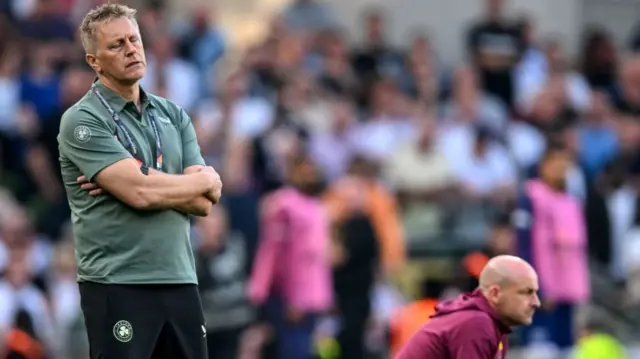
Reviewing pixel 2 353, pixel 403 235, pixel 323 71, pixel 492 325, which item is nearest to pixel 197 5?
pixel 323 71

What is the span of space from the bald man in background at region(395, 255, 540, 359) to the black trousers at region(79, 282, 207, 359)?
184 centimetres

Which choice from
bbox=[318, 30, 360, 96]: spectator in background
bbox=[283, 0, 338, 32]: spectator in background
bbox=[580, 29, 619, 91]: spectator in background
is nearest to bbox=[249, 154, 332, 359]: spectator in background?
bbox=[318, 30, 360, 96]: spectator in background

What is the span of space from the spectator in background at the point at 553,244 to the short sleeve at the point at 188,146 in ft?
30.1

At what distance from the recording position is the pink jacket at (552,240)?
53.2 feet

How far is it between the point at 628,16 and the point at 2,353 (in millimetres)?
13991

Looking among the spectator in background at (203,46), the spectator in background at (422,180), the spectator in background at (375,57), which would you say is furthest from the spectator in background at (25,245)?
the spectator in background at (375,57)

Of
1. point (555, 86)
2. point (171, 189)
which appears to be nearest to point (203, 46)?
point (555, 86)

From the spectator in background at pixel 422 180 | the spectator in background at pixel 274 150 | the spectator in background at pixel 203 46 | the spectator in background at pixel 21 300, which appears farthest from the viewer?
the spectator in background at pixel 203 46

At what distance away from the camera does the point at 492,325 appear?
848cm

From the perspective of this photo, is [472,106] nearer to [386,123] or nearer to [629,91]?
[386,123]

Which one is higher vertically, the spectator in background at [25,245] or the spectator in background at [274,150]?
the spectator in background at [274,150]

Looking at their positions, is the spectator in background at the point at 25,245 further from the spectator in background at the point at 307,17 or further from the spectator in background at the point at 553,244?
the spectator in background at the point at 307,17

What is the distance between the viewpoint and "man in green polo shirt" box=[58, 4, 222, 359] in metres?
6.98

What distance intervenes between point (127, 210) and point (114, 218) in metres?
0.07
